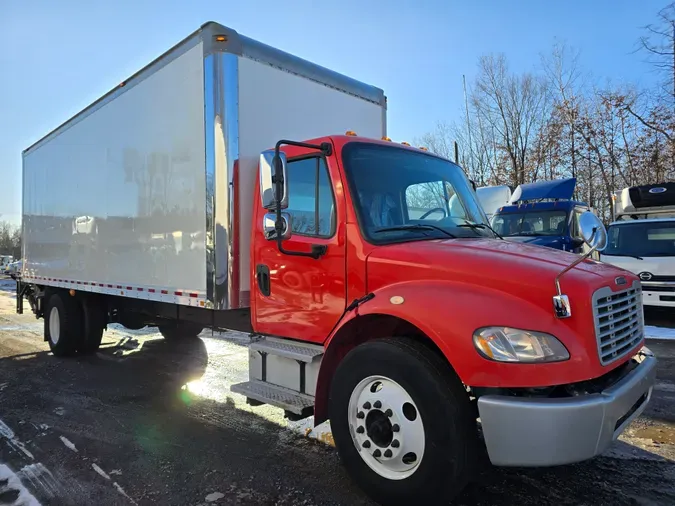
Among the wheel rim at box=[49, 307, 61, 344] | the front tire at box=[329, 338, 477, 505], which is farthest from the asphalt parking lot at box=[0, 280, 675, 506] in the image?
the wheel rim at box=[49, 307, 61, 344]

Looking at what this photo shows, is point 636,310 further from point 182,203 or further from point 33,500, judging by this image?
point 33,500

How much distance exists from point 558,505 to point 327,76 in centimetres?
429

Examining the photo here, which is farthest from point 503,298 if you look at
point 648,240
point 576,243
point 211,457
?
point 576,243

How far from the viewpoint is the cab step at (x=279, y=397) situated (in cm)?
354

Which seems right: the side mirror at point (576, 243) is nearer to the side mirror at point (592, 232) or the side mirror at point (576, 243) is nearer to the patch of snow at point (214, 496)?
the side mirror at point (592, 232)

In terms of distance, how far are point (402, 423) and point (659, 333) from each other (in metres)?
7.98

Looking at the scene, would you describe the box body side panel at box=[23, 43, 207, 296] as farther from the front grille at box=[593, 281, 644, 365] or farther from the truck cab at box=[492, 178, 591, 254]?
the truck cab at box=[492, 178, 591, 254]

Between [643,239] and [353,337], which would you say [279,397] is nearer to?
[353,337]

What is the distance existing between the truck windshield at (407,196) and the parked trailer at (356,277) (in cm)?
2

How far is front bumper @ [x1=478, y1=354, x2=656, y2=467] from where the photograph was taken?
244cm

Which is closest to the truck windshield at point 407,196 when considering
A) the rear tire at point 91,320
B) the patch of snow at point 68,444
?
the patch of snow at point 68,444

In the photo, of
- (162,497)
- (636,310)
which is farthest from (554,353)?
(162,497)

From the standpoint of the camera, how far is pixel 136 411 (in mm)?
5066

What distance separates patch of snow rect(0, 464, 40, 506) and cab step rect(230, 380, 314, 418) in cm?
153
